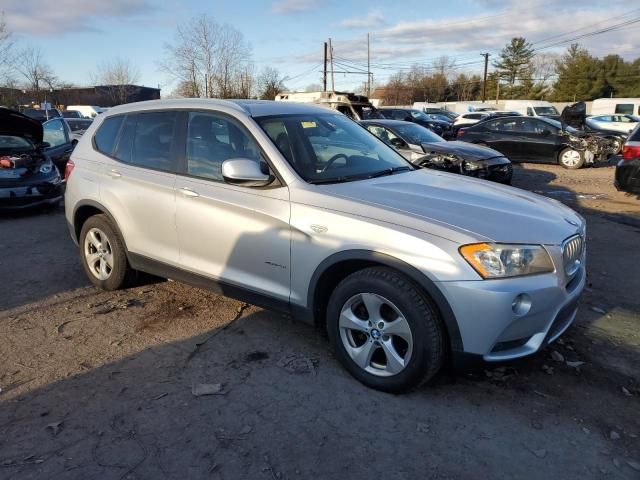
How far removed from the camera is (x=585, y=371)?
356cm

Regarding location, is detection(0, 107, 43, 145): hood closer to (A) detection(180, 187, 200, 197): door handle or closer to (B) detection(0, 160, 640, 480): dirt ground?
(B) detection(0, 160, 640, 480): dirt ground

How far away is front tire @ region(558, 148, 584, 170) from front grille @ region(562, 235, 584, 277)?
12512mm

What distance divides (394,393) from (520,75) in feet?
282

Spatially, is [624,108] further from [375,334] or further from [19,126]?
[375,334]

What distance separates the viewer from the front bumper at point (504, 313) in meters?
2.82

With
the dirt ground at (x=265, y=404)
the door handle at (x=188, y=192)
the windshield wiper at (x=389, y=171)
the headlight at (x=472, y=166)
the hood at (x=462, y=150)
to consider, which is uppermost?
the windshield wiper at (x=389, y=171)

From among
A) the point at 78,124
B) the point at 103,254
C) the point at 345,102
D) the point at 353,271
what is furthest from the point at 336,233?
the point at 78,124

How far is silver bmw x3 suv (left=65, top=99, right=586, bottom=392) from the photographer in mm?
2922

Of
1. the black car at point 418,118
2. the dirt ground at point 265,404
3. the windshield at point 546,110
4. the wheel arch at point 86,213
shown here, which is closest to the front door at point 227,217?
the dirt ground at point 265,404

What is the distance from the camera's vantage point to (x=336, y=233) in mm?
3258

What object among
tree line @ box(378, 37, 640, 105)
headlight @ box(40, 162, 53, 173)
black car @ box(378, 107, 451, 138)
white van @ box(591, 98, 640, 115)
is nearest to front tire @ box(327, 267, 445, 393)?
headlight @ box(40, 162, 53, 173)

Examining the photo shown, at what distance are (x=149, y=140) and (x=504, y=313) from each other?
128 inches

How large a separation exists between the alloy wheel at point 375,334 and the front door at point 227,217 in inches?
20.7

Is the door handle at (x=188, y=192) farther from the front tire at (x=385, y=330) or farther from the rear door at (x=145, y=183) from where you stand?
the front tire at (x=385, y=330)
